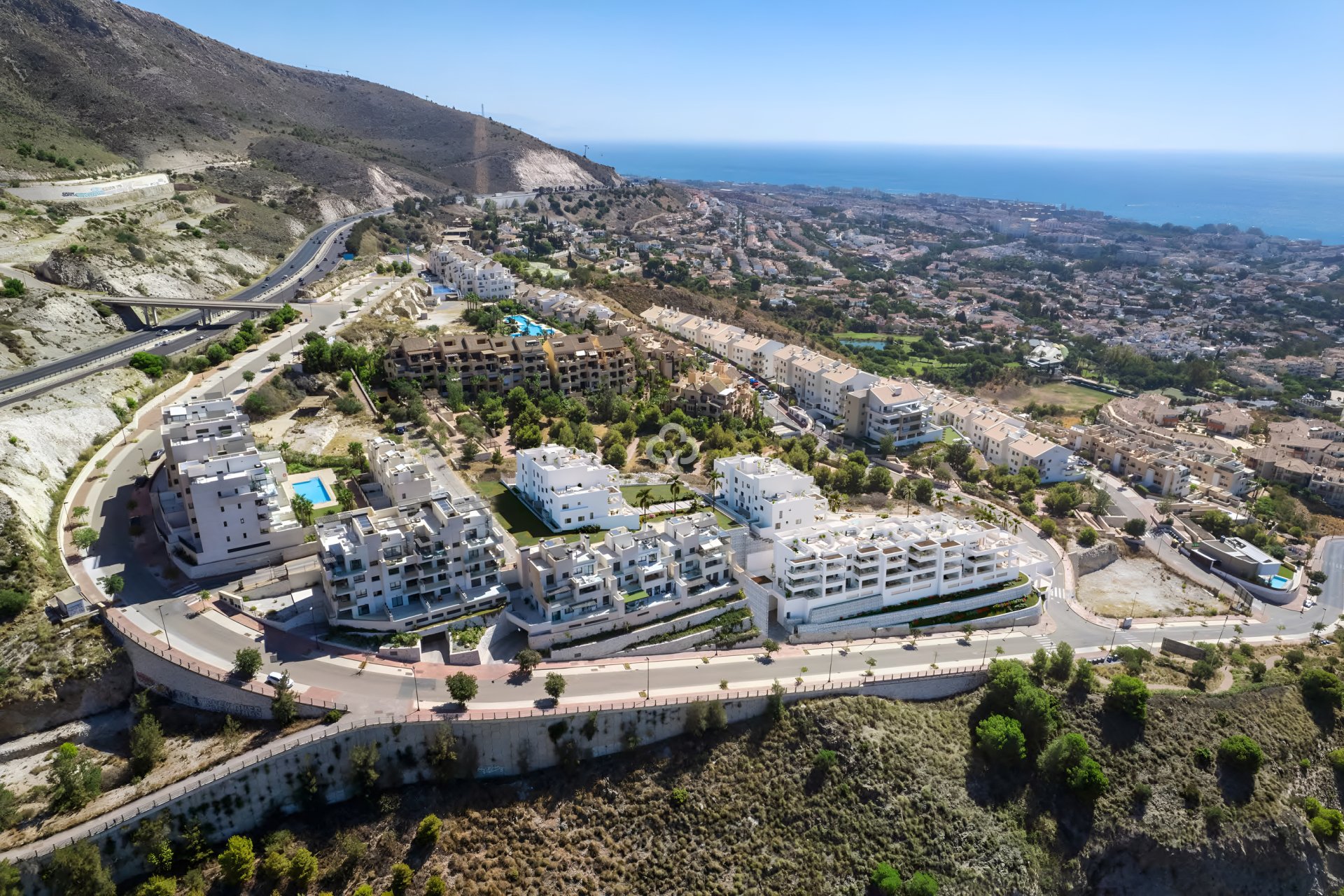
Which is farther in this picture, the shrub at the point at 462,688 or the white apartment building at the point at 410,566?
the white apartment building at the point at 410,566

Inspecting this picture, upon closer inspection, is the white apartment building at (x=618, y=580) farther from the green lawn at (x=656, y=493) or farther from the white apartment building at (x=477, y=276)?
the white apartment building at (x=477, y=276)

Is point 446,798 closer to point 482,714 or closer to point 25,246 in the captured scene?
point 482,714

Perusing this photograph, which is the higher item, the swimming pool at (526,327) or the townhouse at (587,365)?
the swimming pool at (526,327)

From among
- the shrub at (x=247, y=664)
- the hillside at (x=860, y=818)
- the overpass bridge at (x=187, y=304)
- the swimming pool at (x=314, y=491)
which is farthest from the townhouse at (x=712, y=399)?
the shrub at (x=247, y=664)

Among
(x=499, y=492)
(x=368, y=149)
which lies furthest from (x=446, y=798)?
(x=368, y=149)

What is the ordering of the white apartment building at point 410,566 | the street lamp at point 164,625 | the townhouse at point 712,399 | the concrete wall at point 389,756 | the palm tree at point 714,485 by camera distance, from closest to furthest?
the concrete wall at point 389,756, the street lamp at point 164,625, the white apartment building at point 410,566, the palm tree at point 714,485, the townhouse at point 712,399

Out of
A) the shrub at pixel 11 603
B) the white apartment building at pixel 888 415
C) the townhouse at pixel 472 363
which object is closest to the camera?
the shrub at pixel 11 603

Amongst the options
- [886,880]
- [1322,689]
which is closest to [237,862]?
[886,880]

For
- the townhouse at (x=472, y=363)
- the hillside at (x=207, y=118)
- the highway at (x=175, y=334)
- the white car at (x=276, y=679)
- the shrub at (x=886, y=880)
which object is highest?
the hillside at (x=207, y=118)

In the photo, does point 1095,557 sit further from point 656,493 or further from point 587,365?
point 587,365
